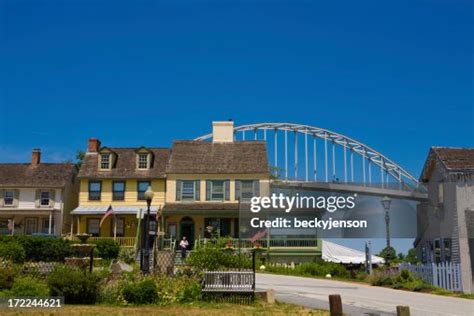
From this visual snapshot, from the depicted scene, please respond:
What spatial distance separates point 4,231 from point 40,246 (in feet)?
59.4

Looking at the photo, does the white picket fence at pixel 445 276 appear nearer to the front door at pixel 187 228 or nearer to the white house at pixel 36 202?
the front door at pixel 187 228

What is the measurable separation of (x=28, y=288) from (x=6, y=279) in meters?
1.11

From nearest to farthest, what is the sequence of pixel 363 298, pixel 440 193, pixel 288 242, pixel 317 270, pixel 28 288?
1. pixel 28 288
2. pixel 363 298
3. pixel 317 270
4. pixel 440 193
5. pixel 288 242

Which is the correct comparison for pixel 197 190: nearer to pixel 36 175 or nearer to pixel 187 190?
pixel 187 190

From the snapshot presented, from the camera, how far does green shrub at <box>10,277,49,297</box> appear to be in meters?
15.4

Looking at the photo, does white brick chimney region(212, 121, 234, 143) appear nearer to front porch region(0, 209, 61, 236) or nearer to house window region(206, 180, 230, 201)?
house window region(206, 180, 230, 201)

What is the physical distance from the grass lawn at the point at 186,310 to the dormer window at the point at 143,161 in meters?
30.3

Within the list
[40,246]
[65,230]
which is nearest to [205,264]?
[40,246]

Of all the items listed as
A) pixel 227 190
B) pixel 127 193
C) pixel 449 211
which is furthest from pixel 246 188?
pixel 449 211

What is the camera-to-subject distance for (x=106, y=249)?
3275 centimetres

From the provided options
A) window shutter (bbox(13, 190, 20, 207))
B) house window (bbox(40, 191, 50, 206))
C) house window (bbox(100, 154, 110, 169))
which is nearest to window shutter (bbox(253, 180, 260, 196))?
house window (bbox(100, 154, 110, 169))

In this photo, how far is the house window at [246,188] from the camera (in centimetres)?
4238

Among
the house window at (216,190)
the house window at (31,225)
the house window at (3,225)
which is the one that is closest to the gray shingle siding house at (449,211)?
the house window at (216,190)

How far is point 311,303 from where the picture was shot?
1709cm
